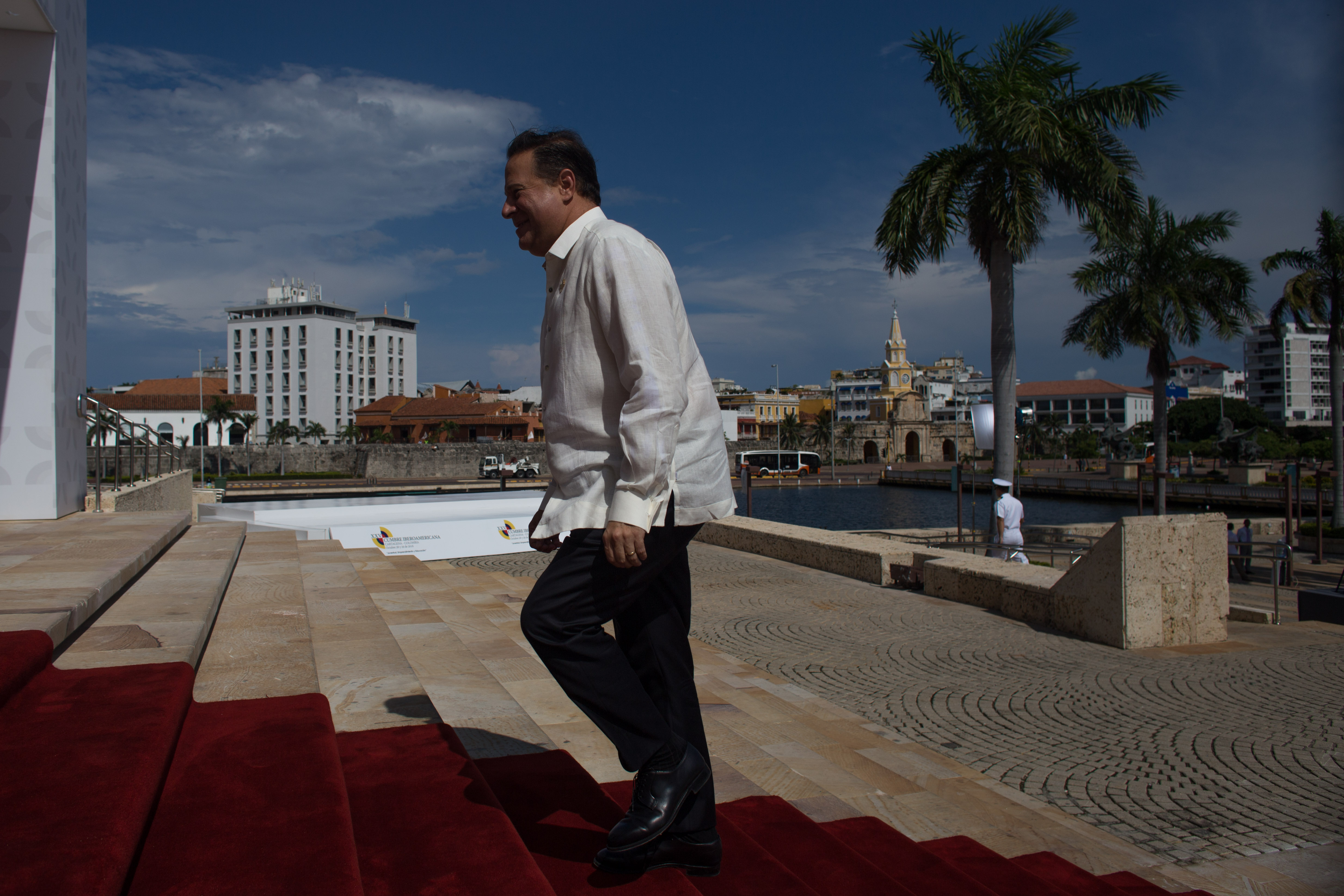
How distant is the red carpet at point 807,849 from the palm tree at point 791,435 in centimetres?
9402

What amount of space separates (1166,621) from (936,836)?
17.7ft

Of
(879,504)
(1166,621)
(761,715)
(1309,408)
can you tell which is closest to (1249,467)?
(879,504)

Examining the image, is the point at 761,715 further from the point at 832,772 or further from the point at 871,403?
the point at 871,403

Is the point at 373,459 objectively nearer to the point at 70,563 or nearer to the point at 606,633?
the point at 70,563

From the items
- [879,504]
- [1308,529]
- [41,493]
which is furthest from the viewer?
[879,504]

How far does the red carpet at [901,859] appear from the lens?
2.00m

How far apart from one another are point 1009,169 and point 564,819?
16.1 m

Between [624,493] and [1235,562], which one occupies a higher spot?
[624,493]

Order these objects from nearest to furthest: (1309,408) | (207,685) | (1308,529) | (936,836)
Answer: (207,685), (936,836), (1308,529), (1309,408)

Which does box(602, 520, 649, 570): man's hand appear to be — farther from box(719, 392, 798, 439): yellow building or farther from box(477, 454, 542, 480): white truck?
box(719, 392, 798, 439): yellow building

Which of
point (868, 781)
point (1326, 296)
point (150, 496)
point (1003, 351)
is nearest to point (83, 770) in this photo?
point (868, 781)

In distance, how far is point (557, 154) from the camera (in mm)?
1969

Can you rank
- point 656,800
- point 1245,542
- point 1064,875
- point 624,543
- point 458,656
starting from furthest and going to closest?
point 1245,542 < point 458,656 < point 1064,875 < point 656,800 < point 624,543

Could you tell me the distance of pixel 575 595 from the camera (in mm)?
1750
